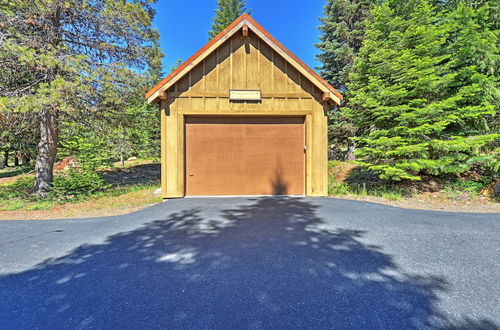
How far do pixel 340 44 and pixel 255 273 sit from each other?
1366 cm

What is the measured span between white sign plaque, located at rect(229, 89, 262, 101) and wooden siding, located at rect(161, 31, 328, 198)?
0.43ft

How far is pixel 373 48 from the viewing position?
7.87 meters

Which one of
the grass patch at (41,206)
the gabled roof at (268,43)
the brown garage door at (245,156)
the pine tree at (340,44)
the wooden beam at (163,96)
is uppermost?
the pine tree at (340,44)

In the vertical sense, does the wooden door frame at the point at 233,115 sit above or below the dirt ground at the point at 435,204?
above

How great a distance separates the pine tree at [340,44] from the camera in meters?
11.5

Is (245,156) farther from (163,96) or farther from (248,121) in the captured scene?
(163,96)

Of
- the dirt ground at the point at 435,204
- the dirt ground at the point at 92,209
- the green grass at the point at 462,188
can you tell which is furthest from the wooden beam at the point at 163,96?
the green grass at the point at 462,188

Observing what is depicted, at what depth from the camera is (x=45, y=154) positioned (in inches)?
299

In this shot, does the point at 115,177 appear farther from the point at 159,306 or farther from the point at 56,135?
the point at 159,306

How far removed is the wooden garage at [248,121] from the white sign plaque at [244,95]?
0.03 metres

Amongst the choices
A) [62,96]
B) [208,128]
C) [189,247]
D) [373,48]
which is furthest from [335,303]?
[373,48]

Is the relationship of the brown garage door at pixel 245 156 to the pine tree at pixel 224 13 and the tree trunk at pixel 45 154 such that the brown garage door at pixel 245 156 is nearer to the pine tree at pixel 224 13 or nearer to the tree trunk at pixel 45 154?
the tree trunk at pixel 45 154

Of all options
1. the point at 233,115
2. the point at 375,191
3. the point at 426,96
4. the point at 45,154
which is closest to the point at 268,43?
the point at 233,115

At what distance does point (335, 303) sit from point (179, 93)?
6396 mm
